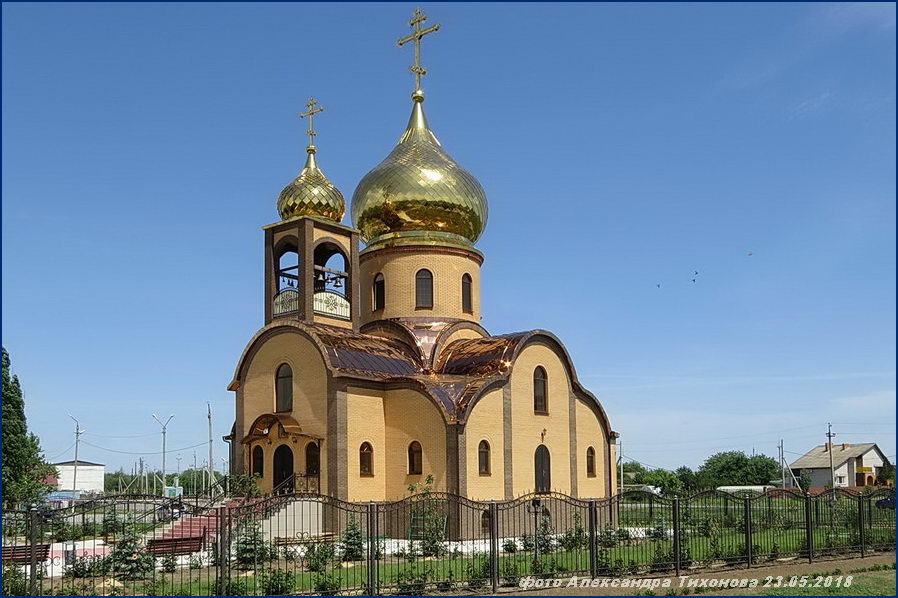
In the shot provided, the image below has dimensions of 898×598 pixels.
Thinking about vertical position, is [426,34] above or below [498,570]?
above

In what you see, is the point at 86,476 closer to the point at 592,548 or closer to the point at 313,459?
the point at 313,459

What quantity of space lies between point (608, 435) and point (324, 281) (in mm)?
9743

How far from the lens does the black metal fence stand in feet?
49.8

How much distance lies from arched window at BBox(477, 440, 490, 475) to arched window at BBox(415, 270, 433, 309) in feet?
18.2

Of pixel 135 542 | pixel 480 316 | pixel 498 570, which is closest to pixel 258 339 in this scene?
pixel 480 316

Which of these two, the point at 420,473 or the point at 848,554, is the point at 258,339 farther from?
the point at 848,554

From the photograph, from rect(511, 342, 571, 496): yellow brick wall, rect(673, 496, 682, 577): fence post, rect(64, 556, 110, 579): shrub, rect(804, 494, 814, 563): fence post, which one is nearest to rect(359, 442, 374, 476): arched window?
rect(511, 342, 571, 496): yellow brick wall

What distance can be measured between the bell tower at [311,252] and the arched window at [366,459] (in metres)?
3.75

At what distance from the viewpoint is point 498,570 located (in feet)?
52.1

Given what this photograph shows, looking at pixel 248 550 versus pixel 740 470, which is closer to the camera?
pixel 248 550

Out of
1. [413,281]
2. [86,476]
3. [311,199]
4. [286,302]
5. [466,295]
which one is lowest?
[86,476]

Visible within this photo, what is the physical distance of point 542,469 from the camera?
27875 mm

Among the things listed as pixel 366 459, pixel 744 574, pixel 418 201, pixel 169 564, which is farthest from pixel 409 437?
pixel 744 574

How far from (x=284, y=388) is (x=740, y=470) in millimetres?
54357
